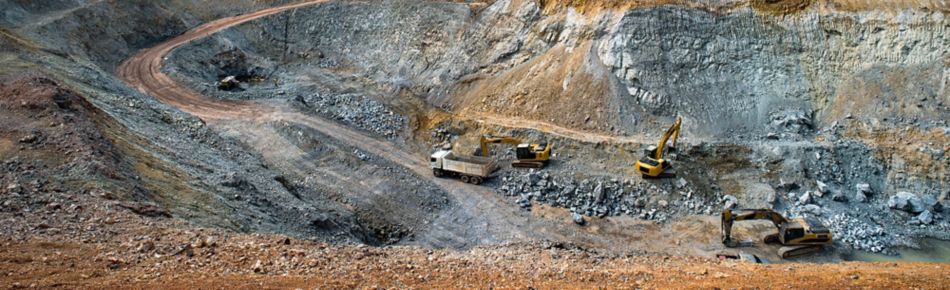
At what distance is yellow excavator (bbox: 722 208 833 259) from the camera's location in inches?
690

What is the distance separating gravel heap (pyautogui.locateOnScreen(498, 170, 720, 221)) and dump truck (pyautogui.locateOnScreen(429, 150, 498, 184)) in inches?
31.4

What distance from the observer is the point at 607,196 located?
20359 millimetres

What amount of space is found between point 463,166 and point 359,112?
6.61 m

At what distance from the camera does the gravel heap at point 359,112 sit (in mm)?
24781

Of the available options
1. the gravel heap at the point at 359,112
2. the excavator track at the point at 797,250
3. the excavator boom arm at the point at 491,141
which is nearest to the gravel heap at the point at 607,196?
the excavator boom arm at the point at 491,141

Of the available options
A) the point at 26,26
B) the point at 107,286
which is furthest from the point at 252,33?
the point at 107,286

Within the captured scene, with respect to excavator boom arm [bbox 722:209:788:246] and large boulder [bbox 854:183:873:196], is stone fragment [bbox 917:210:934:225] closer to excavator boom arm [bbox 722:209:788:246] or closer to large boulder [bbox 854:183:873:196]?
large boulder [bbox 854:183:873:196]

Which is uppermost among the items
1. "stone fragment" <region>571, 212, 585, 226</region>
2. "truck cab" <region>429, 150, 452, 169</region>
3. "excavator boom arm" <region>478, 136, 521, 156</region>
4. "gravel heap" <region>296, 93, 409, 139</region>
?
"gravel heap" <region>296, 93, 409, 139</region>

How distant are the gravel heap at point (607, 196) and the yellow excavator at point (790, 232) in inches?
81.3

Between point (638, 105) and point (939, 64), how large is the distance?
33.7ft

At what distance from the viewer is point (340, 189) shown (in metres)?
20.5

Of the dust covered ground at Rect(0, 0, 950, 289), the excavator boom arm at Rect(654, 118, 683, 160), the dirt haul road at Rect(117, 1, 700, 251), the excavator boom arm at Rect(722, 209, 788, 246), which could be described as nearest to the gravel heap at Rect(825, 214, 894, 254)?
the dust covered ground at Rect(0, 0, 950, 289)

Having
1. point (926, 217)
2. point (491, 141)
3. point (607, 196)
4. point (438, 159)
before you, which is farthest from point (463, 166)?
point (926, 217)

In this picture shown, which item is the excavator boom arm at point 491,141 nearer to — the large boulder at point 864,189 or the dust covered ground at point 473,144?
the dust covered ground at point 473,144
